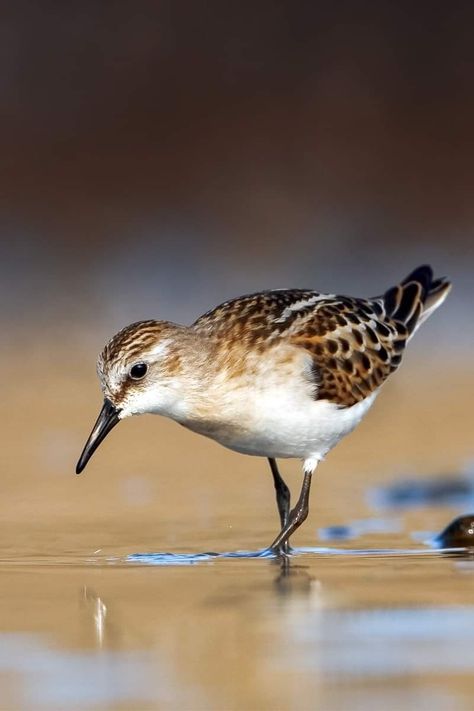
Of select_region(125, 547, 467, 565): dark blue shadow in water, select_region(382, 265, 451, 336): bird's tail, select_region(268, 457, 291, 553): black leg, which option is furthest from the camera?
select_region(382, 265, 451, 336): bird's tail

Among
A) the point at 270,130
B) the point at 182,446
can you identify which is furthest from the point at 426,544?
the point at 270,130

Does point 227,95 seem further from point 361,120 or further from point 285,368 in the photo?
point 285,368

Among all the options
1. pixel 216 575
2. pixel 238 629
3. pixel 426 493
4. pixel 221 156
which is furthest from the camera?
pixel 221 156

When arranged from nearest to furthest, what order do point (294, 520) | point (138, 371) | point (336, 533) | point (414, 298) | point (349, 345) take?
1. point (138, 371)
2. point (294, 520)
3. point (336, 533)
4. point (349, 345)
5. point (414, 298)

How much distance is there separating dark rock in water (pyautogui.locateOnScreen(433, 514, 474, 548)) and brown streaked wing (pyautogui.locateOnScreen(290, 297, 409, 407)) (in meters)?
0.80

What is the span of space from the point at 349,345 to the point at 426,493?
1.06 meters

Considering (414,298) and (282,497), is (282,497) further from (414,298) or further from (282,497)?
(414,298)

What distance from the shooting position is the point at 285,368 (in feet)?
24.5

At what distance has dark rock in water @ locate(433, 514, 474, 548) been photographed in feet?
23.9

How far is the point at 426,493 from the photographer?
868 cm

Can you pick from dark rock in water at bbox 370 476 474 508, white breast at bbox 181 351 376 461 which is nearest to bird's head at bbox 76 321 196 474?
white breast at bbox 181 351 376 461

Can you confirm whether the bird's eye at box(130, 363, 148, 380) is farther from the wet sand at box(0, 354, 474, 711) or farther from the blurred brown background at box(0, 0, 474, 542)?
the blurred brown background at box(0, 0, 474, 542)

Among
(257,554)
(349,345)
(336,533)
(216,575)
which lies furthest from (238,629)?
(349,345)

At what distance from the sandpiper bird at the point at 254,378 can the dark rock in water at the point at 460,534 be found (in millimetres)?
680
